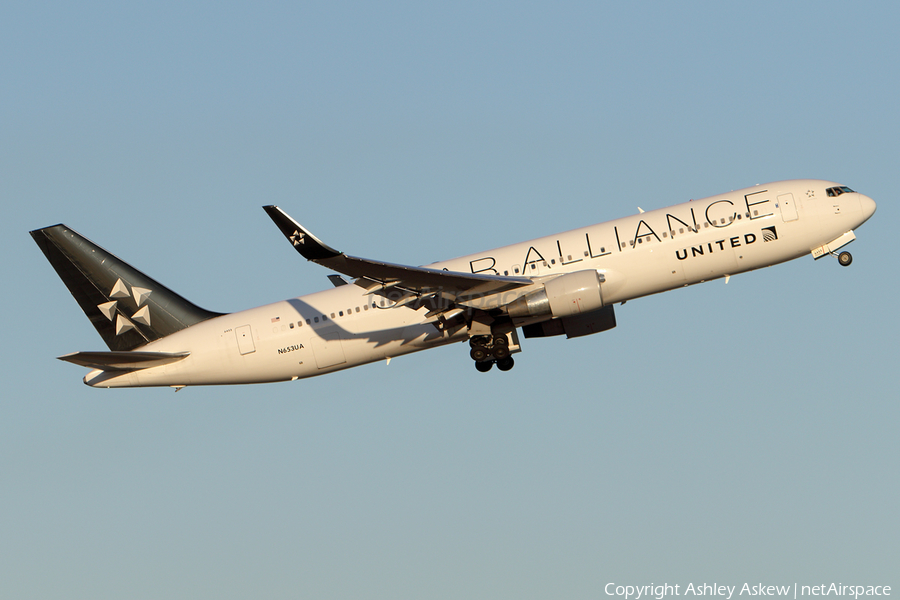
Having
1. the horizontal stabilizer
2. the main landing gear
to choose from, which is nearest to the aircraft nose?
the main landing gear

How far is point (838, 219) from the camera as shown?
38.2m

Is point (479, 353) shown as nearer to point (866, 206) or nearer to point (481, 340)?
point (481, 340)

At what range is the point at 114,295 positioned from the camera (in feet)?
143

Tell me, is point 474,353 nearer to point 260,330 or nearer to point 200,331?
point 260,330

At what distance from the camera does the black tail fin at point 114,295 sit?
4316 centimetres

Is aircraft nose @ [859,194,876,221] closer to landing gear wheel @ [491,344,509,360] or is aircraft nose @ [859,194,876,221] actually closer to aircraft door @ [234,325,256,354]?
landing gear wheel @ [491,344,509,360]

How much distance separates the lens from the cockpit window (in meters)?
38.5

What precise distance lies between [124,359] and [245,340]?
4875mm

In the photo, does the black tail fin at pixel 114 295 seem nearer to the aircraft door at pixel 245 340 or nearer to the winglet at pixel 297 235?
the aircraft door at pixel 245 340

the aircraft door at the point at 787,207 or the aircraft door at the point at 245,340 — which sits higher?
the aircraft door at the point at 787,207

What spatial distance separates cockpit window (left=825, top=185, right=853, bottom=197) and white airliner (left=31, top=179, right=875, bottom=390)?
0.05 metres

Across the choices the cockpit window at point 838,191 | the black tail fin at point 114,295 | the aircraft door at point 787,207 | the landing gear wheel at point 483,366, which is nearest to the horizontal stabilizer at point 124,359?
the black tail fin at point 114,295

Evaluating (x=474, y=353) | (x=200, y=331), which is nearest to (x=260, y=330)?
(x=200, y=331)

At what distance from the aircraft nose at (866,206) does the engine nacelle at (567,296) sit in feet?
35.5
